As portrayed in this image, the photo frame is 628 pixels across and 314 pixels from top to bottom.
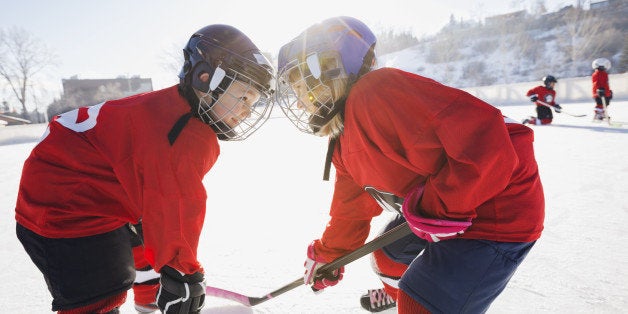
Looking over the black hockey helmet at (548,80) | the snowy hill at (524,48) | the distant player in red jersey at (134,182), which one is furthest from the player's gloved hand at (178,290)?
the snowy hill at (524,48)

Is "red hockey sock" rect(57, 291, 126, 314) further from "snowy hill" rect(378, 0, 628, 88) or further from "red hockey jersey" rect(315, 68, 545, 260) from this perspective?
"snowy hill" rect(378, 0, 628, 88)

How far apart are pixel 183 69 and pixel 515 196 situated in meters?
1.39

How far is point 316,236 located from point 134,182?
59.8 inches

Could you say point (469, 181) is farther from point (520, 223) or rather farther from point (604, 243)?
point (604, 243)

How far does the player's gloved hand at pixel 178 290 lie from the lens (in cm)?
122

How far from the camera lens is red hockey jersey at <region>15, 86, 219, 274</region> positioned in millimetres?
1162

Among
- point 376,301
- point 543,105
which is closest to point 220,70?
point 376,301

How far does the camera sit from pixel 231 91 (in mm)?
1435

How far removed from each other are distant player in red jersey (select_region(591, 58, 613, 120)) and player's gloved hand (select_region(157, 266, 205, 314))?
30.2ft

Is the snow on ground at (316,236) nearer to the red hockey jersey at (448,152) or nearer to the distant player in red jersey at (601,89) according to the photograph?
the red hockey jersey at (448,152)

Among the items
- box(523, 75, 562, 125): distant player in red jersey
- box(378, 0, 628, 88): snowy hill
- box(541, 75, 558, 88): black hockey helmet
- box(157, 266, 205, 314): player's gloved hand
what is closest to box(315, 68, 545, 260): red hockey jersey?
box(157, 266, 205, 314): player's gloved hand

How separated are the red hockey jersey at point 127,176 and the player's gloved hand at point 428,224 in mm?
728

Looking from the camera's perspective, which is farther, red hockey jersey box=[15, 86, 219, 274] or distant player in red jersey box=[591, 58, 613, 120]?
distant player in red jersey box=[591, 58, 613, 120]

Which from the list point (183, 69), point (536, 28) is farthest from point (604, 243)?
point (536, 28)
